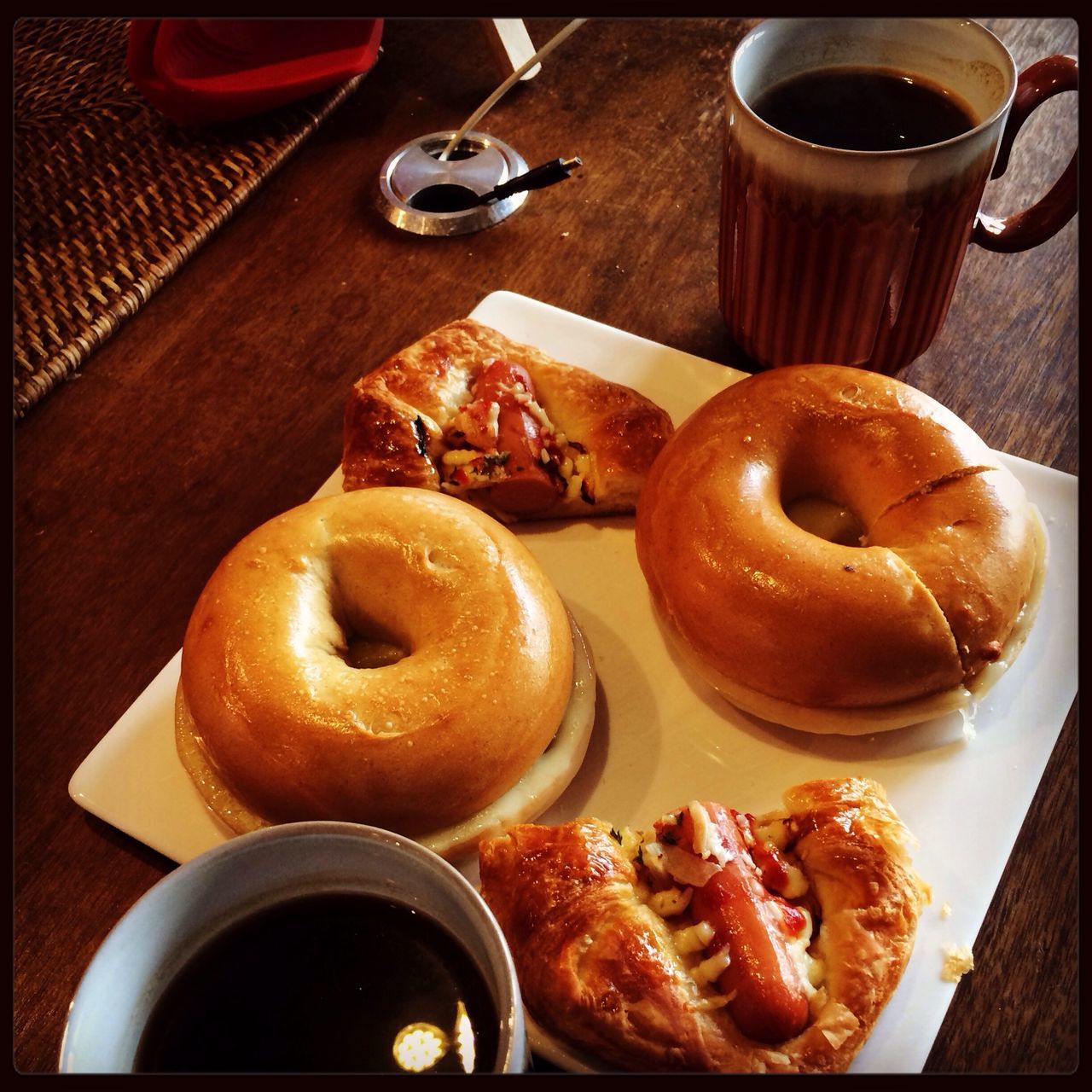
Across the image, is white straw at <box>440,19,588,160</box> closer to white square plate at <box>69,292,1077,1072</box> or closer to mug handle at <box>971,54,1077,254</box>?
mug handle at <box>971,54,1077,254</box>

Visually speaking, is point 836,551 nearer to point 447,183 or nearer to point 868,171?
point 868,171

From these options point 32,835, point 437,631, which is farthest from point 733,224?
point 32,835

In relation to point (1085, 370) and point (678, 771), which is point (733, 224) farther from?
point (678, 771)

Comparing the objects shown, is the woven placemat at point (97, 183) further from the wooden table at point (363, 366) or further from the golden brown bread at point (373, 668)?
the golden brown bread at point (373, 668)

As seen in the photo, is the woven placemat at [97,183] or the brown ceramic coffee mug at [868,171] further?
the woven placemat at [97,183]

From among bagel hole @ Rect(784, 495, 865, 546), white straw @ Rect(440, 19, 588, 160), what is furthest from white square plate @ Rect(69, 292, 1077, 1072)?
white straw @ Rect(440, 19, 588, 160)

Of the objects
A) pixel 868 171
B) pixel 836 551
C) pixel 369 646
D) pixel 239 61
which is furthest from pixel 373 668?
pixel 239 61

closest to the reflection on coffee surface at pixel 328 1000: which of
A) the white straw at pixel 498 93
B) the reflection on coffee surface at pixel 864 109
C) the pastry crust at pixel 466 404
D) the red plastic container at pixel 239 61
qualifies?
the pastry crust at pixel 466 404
